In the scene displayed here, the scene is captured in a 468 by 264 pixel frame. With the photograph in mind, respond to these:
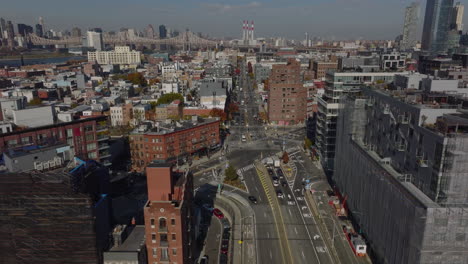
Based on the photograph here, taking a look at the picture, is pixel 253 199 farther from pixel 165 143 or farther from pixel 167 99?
pixel 167 99

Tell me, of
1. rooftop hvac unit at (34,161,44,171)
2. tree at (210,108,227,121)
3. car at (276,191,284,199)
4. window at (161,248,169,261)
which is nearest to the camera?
window at (161,248,169,261)

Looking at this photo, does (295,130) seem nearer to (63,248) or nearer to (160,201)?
(160,201)

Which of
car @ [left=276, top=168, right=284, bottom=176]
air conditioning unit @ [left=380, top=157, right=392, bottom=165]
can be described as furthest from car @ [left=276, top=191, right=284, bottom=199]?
air conditioning unit @ [left=380, top=157, right=392, bottom=165]

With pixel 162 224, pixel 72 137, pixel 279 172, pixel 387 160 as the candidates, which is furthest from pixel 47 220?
pixel 279 172

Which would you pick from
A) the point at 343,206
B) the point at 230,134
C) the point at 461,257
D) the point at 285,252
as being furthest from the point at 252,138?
the point at 461,257

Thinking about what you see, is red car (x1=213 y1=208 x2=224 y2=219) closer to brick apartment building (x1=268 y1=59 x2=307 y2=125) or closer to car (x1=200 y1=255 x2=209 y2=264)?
car (x1=200 y1=255 x2=209 y2=264)

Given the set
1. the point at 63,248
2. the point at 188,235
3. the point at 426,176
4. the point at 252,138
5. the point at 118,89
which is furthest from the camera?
the point at 118,89
